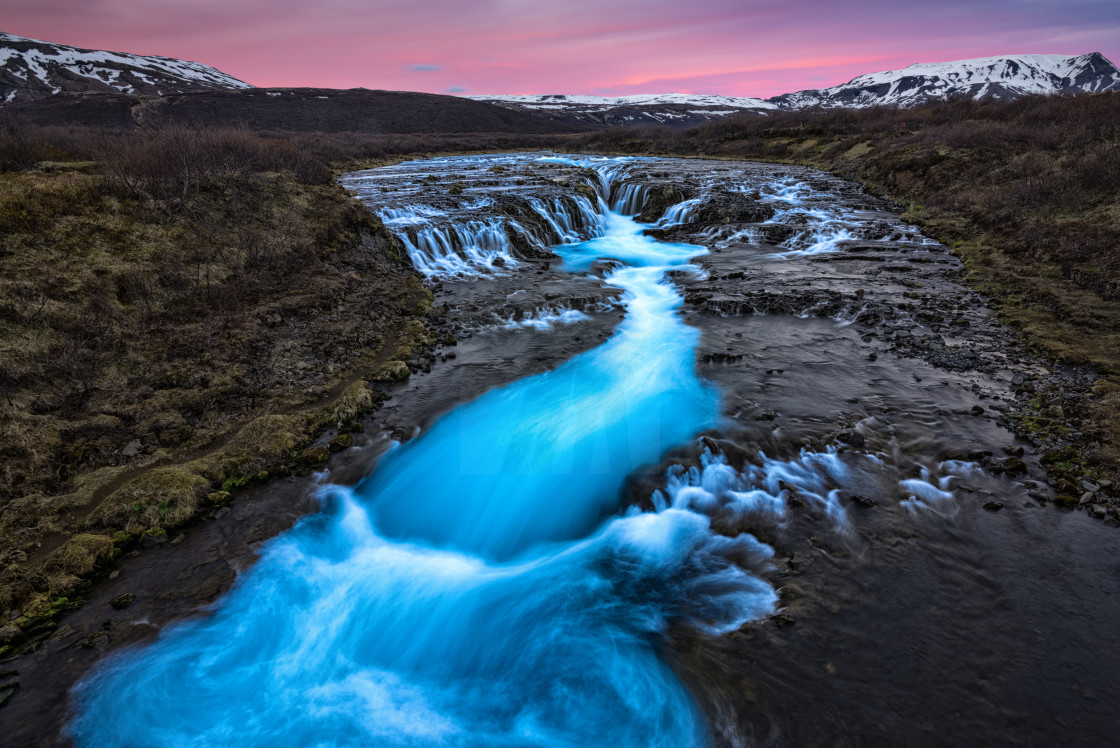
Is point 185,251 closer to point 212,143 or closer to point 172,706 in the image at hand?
point 212,143

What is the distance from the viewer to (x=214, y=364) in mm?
9930

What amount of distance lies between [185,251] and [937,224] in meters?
26.7

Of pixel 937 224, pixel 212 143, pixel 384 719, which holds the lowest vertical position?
pixel 384 719

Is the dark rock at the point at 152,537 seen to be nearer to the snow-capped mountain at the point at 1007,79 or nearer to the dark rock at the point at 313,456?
the dark rock at the point at 313,456

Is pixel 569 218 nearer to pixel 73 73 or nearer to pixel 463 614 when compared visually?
pixel 463 614

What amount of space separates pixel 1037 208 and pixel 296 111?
102 metres

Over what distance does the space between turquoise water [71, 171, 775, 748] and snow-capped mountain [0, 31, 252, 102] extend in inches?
4743

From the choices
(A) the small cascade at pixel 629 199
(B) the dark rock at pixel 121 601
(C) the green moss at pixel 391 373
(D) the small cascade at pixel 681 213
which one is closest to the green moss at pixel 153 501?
(B) the dark rock at pixel 121 601

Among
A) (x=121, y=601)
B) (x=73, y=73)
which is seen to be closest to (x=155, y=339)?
(x=121, y=601)

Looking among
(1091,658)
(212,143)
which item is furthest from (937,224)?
(212,143)

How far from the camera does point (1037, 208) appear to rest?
17609mm

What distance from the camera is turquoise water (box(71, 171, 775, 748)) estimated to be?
195 inches

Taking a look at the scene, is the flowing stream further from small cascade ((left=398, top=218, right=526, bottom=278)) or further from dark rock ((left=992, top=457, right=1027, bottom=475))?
small cascade ((left=398, top=218, right=526, bottom=278))

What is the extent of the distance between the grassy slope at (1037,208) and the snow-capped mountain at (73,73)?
118 meters
